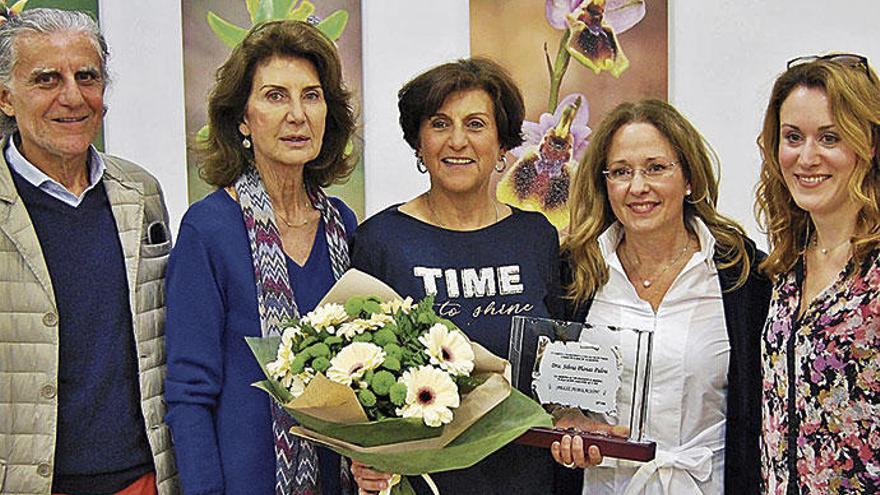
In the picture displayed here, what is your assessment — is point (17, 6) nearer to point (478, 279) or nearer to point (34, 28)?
point (34, 28)

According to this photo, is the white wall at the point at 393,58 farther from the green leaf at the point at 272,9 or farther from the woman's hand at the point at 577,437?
the woman's hand at the point at 577,437

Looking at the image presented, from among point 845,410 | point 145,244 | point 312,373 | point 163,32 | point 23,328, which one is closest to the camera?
point 312,373

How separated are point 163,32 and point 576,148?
1.43 metres

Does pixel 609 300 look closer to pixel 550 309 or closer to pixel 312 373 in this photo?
pixel 550 309

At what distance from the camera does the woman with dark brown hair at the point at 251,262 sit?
6.88ft

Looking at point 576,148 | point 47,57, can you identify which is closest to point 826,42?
point 576,148

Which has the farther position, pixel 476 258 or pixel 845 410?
pixel 476 258

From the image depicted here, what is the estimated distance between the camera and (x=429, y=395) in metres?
1.78

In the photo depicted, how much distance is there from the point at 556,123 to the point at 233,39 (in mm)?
1122

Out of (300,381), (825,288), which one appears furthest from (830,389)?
(300,381)

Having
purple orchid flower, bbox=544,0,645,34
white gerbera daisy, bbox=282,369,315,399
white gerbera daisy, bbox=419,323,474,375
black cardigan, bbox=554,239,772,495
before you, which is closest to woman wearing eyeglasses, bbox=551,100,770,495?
black cardigan, bbox=554,239,772,495

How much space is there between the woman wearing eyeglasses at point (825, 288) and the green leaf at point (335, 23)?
155cm

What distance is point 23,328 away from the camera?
2062 millimetres

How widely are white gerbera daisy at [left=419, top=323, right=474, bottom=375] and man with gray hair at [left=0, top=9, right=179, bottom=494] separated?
0.71 m
